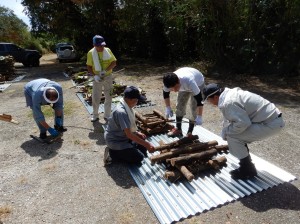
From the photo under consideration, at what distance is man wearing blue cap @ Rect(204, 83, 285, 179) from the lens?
3.56 metres

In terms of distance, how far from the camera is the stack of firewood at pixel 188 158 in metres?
4.04

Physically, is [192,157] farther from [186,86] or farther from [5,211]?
[5,211]

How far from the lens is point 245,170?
3924 millimetres

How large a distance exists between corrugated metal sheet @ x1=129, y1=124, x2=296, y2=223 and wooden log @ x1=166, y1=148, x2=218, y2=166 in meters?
0.24

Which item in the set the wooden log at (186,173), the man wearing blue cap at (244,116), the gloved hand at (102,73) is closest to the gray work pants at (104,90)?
the gloved hand at (102,73)

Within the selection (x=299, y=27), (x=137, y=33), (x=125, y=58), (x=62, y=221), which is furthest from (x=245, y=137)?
(x=125, y=58)

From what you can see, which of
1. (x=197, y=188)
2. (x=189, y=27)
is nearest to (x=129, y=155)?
(x=197, y=188)

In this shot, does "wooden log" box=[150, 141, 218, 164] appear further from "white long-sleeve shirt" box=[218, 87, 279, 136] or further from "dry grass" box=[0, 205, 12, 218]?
"dry grass" box=[0, 205, 12, 218]

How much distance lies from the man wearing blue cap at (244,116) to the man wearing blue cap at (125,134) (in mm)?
1060

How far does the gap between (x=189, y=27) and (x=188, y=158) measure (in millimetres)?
11334

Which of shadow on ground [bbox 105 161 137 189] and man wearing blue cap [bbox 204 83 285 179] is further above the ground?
man wearing blue cap [bbox 204 83 285 179]

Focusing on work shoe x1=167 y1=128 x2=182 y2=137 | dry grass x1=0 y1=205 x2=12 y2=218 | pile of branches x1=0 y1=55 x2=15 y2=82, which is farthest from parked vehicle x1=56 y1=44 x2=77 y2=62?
dry grass x1=0 y1=205 x2=12 y2=218

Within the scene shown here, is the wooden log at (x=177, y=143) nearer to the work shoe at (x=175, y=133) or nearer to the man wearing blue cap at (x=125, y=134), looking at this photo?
the man wearing blue cap at (x=125, y=134)

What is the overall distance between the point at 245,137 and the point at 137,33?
15.6 m
